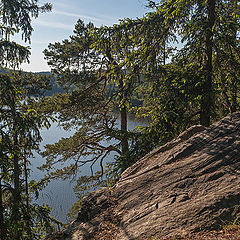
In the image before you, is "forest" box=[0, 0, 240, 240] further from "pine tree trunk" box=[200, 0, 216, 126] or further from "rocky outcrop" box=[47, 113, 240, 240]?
"rocky outcrop" box=[47, 113, 240, 240]

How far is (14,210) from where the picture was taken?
553cm

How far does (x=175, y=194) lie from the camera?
4.42m

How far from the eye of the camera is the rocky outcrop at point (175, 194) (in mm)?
3842

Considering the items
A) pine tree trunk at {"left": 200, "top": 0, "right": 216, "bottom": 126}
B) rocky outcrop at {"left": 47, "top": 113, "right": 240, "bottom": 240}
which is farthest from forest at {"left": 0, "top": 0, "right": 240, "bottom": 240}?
rocky outcrop at {"left": 47, "top": 113, "right": 240, "bottom": 240}

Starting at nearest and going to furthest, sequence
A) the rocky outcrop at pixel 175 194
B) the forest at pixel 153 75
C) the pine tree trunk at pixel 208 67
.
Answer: the rocky outcrop at pixel 175 194, the forest at pixel 153 75, the pine tree trunk at pixel 208 67

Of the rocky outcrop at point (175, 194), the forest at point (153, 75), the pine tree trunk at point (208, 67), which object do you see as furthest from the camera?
the pine tree trunk at point (208, 67)

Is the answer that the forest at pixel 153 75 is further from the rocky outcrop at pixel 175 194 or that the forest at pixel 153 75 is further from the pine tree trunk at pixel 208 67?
the rocky outcrop at pixel 175 194

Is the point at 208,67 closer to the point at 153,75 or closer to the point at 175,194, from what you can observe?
the point at 153,75

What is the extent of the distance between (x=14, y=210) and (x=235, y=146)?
5.72m

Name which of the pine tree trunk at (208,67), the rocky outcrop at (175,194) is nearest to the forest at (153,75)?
the pine tree trunk at (208,67)

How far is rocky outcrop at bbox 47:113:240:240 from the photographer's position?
384 cm

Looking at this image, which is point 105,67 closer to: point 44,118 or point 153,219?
point 44,118

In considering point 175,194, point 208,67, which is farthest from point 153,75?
point 175,194

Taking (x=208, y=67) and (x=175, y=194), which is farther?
(x=208, y=67)
